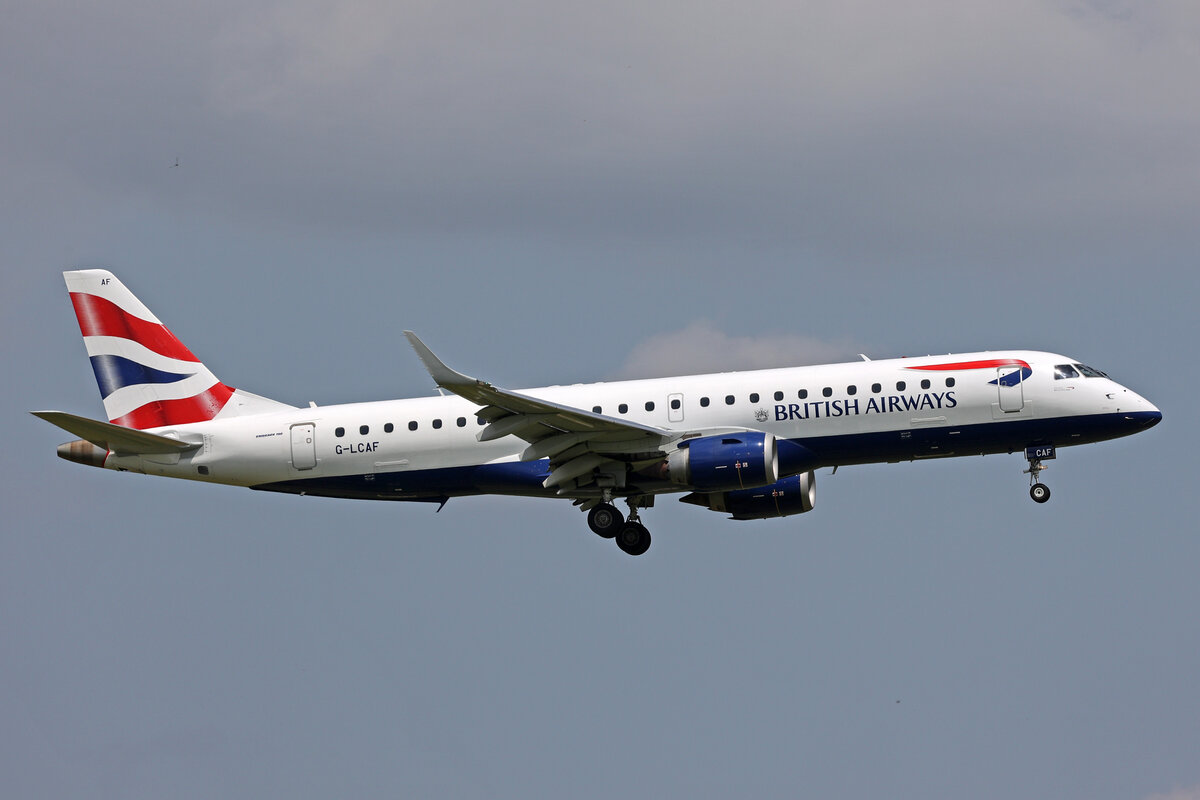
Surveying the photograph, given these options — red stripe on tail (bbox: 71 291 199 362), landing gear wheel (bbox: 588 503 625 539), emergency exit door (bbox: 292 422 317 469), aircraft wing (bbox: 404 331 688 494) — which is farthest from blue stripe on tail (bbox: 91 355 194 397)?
landing gear wheel (bbox: 588 503 625 539)

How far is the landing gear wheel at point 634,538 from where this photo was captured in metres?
46.2

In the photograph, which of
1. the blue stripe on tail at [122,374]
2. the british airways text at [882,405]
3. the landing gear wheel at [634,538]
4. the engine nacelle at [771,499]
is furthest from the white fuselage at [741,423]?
the engine nacelle at [771,499]

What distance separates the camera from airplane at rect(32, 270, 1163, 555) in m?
43.0

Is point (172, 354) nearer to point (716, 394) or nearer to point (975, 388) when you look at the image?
point (716, 394)

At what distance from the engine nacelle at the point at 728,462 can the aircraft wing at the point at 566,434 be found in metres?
0.94

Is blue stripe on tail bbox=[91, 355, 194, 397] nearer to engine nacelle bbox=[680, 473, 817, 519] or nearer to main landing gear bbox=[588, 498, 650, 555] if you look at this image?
main landing gear bbox=[588, 498, 650, 555]

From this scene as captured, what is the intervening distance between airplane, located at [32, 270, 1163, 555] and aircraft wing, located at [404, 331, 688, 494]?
6 centimetres

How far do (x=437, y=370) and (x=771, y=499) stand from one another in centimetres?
1333

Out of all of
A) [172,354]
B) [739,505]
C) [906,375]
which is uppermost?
[172,354]

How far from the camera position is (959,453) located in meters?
43.8

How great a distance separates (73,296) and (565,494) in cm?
1783

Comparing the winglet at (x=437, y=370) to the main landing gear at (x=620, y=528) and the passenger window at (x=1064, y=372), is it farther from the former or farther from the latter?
the passenger window at (x=1064, y=372)

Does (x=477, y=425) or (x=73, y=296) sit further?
(x=73, y=296)

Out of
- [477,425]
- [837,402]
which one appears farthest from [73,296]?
[837,402]
